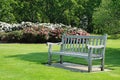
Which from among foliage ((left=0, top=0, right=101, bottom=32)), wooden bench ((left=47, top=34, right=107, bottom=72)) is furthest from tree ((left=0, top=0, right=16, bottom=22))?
wooden bench ((left=47, top=34, right=107, bottom=72))

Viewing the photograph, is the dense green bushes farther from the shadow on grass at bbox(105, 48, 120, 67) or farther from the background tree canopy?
the background tree canopy

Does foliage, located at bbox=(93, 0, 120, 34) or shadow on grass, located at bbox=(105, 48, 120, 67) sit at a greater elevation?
foliage, located at bbox=(93, 0, 120, 34)

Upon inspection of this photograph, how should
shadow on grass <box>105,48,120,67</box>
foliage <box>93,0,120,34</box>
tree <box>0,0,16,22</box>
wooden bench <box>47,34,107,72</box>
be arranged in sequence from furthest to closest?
tree <box>0,0,16,22</box>, foliage <box>93,0,120,34</box>, shadow on grass <box>105,48,120,67</box>, wooden bench <box>47,34,107,72</box>

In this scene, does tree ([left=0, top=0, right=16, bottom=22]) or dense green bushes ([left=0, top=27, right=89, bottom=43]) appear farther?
tree ([left=0, top=0, right=16, bottom=22])

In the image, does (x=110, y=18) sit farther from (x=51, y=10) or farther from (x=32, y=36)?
(x=51, y=10)

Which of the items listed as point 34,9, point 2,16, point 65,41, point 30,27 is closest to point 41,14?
point 34,9

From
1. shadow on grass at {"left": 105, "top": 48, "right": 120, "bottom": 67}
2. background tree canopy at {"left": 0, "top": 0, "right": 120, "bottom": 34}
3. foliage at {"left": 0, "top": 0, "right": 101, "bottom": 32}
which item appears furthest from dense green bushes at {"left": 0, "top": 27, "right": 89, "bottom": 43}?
foliage at {"left": 0, "top": 0, "right": 101, "bottom": 32}

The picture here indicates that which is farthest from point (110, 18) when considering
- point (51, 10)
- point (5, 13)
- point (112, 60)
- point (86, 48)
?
point (51, 10)

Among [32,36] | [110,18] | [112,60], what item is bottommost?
[112,60]

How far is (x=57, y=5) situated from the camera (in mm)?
51781

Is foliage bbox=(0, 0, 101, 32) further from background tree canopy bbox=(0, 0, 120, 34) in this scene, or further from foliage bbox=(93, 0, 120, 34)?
foliage bbox=(93, 0, 120, 34)

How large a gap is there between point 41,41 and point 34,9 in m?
27.3

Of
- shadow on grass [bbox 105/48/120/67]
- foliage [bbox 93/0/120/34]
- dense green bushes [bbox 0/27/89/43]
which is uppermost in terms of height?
foliage [bbox 93/0/120/34]

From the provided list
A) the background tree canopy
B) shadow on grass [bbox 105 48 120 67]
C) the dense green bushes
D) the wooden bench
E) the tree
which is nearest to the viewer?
the wooden bench
